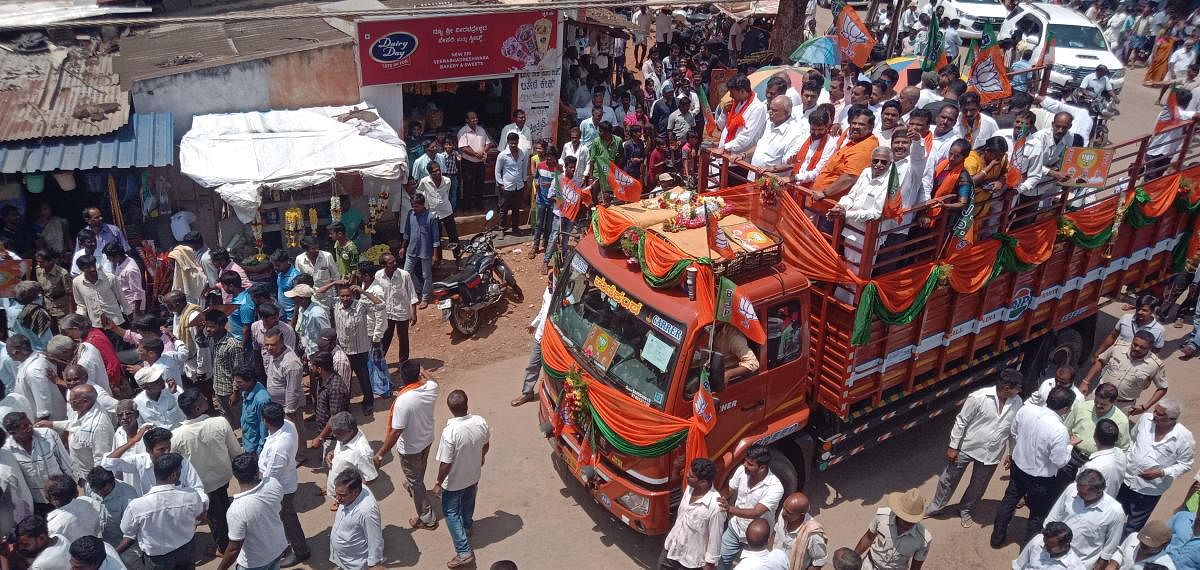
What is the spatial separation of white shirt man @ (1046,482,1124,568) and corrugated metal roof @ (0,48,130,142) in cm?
1061

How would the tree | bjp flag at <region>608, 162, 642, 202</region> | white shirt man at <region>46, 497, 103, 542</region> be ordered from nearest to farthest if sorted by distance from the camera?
white shirt man at <region>46, 497, 103, 542</region> → bjp flag at <region>608, 162, 642, 202</region> → the tree

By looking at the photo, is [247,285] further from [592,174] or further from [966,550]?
[966,550]

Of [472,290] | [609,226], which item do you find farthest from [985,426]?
[472,290]

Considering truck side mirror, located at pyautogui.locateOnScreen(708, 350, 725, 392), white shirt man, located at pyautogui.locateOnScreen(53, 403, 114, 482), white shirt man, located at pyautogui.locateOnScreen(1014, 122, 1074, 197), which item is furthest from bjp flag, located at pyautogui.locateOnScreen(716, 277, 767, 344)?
white shirt man, located at pyautogui.locateOnScreen(53, 403, 114, 482)

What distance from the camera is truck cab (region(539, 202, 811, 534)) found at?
670 cm

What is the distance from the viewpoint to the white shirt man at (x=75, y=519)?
5.96m

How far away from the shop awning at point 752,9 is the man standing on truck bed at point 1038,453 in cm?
1569

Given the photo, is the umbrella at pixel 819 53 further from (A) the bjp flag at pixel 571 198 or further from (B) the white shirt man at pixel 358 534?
(B) the white shirt man at pixel 358 534

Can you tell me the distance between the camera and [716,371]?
6.47 meters

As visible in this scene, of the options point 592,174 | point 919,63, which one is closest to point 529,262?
point 592,174

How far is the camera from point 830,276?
7176 mm

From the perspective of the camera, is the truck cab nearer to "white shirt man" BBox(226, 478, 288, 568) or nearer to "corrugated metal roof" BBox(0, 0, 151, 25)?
"white shirt man" BBox(226, 478, 288, 568)

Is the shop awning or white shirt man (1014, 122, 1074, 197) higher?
white shirt man (1014, 122, 1074, 197)

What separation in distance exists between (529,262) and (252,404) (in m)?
5.76
